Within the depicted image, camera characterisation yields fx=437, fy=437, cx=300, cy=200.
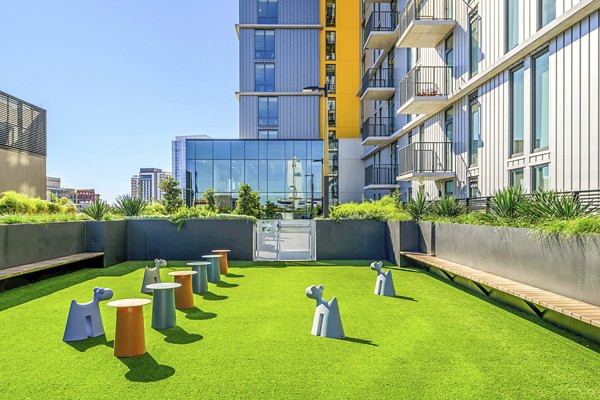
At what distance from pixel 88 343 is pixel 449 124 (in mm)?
15848

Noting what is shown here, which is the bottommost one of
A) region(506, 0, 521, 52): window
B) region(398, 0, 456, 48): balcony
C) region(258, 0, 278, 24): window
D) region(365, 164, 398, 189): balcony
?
region(365, 164, 398, 189): balcony

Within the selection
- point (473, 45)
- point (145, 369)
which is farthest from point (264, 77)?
point (145, 369)

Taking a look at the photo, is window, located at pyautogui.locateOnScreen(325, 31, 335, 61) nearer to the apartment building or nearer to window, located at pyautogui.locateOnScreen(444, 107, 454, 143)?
the apartment building

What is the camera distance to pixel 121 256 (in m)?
15.9

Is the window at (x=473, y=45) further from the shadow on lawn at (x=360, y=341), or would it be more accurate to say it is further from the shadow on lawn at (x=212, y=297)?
the shadow on lawn at (x=360, y=341)

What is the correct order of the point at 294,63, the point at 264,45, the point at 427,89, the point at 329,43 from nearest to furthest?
the point at 427,89 < the point at 264,45 < the point at 294,63 < the point at 329,43

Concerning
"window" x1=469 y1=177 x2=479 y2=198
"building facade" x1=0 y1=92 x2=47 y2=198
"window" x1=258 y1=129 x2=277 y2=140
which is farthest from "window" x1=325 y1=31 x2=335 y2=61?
"window" x1=469 y1=177 x2=479 y2=198

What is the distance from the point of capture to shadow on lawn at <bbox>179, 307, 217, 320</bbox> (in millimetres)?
7895

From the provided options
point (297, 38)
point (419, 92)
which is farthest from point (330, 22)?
point (419, 92)

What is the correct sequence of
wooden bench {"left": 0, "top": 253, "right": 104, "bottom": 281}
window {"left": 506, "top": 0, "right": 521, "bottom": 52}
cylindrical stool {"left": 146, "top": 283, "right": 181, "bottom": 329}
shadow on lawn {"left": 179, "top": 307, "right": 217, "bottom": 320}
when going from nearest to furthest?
1. cylindrical stool {"left": 146, "top": 283, "right": 181, "bottom": 329}
2. shadow on lawn {"left": 179, "top": 307, "right": 217, "bottom": 320}
3. wooden bench {"left": 0, "top": 253, "right": 104, "bottom": 281}
4. window {"left": 506, "top": 0, "right": 521, "bottom": 52}

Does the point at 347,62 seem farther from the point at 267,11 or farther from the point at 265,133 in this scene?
the point at 265,133

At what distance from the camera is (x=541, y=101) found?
11812 millimetres

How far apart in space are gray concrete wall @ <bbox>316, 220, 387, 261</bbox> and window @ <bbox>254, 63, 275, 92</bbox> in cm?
2809

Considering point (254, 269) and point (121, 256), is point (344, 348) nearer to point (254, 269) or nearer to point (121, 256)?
point (254, 269)
